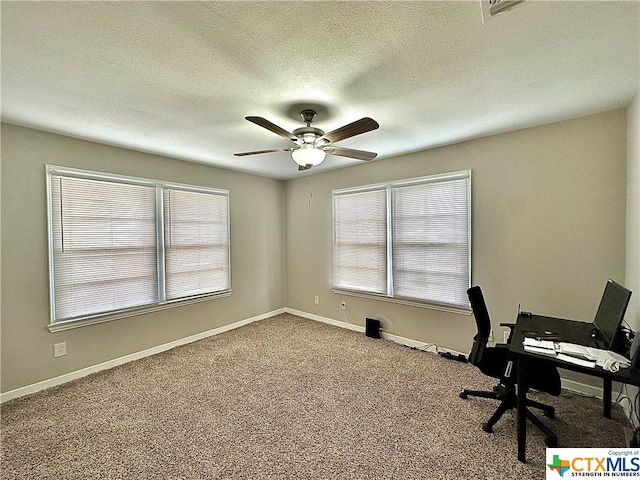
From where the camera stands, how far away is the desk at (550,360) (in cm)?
151

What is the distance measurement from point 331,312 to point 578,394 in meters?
3.03

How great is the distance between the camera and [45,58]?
1.60 metres

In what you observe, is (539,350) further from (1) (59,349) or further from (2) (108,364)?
Result: (1) (59,349)

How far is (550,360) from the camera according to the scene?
1670mm

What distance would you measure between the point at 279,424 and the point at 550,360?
6.33 feet

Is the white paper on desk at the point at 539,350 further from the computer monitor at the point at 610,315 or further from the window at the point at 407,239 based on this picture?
the window at the point at 407,239

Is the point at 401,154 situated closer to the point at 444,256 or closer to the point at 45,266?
the point at 444,256

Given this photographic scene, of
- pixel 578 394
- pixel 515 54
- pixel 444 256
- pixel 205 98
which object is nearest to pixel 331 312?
pixel 444 256

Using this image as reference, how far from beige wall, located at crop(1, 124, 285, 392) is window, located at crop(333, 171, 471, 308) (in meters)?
1.89

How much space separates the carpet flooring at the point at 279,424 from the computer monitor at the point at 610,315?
708 mm

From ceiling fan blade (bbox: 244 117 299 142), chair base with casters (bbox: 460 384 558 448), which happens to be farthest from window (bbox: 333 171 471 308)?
ceiling fan blade (bbox: 244 117 299 142)

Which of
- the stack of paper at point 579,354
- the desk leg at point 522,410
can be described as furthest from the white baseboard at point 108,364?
the stack of paper at point 579,354

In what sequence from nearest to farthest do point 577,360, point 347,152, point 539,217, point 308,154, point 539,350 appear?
point 577,360 < point 539,350 < point 308,154 < point 347,152 < point 539,217

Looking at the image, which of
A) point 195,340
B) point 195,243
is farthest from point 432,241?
point 195,340
